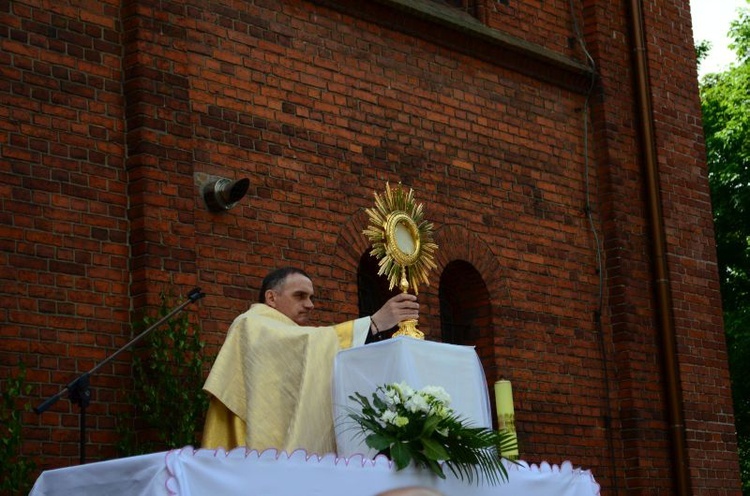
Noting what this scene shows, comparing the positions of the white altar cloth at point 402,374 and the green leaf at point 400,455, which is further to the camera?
the white altar cloth at point 402,374

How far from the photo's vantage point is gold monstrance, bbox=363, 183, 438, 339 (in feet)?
24.9

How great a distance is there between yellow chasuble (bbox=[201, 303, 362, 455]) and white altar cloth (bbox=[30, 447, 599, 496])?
0.84m

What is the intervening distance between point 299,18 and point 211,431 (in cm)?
381

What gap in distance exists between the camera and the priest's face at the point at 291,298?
7.64 m

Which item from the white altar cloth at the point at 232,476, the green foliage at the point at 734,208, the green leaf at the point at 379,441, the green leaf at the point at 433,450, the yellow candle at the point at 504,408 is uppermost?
the green foliage at the point at 734,208

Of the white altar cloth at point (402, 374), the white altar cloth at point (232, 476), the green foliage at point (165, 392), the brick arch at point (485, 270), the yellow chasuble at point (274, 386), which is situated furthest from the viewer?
the brick arch at point (485, 270)

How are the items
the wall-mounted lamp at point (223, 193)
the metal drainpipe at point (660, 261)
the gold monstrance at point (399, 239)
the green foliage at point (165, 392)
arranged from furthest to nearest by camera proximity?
the metal drainpipe at point (660, 261) < the wall-mounted lamp at point (223, 193) < the green foliage at point (165, 392) < the gold monstrance at point (399, 239)

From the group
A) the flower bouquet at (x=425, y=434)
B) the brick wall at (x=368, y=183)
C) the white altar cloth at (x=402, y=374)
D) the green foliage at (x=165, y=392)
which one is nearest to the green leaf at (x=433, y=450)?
the flower bouquet at (x=425, y=434)

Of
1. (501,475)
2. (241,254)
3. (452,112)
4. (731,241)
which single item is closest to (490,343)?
(452,112)

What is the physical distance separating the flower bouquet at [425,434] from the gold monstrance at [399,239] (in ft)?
3.76

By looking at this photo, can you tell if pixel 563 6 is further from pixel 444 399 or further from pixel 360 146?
pixel 444 399

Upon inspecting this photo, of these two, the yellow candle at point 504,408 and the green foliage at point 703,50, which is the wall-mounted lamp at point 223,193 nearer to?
the yellow candle at point 504,408

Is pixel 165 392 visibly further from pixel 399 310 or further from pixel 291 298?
pixel 399 310

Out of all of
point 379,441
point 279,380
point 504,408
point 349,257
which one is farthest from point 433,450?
point 349,257
